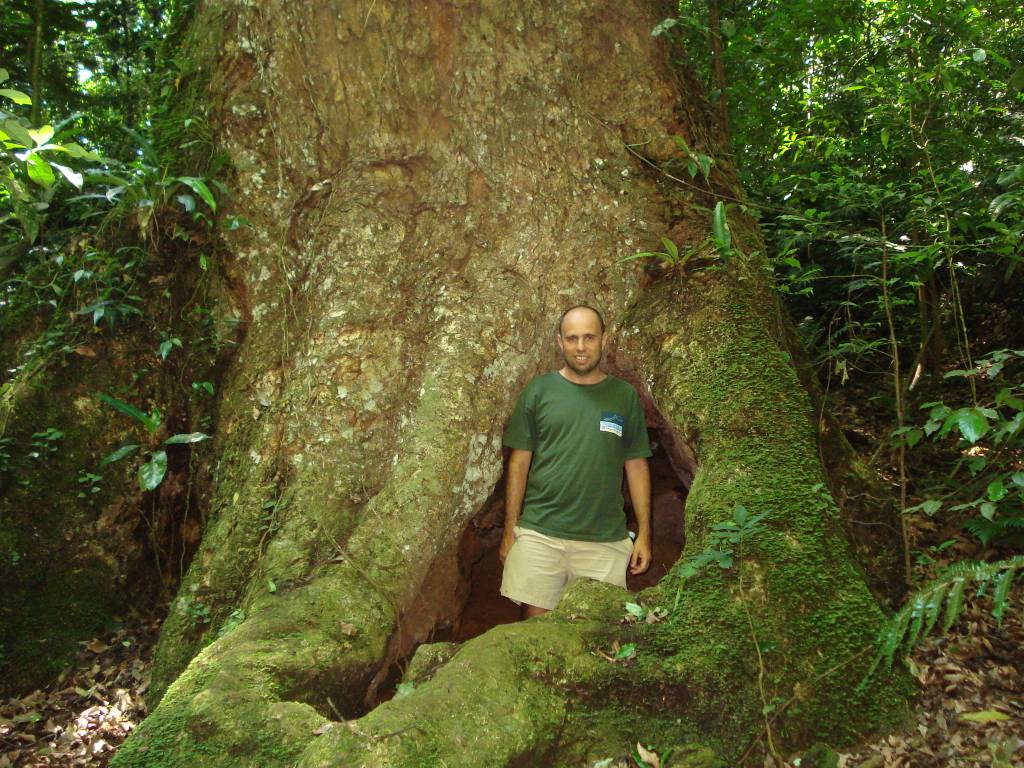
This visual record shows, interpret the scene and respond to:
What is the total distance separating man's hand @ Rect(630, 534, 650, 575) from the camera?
421 cm

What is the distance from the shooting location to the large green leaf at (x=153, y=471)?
4258 millimetres

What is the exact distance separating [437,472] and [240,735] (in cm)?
165

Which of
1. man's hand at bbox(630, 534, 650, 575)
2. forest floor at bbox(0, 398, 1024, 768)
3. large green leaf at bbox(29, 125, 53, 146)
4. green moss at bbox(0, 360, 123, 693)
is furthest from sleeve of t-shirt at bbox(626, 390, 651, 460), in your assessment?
green moss at bbox(0, 360, 123, 693)

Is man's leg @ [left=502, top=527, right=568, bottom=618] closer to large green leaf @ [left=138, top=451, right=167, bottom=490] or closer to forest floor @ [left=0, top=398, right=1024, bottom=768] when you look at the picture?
forest floor @ [left=0, top=398, right=1024, bottom=768]

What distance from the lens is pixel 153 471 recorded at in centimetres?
430

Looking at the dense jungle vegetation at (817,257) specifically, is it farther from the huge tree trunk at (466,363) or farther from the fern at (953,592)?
the huge tree trunk at (466,363)

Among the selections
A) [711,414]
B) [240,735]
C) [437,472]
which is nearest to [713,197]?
[711,414]

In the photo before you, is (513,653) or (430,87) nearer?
(513,653)

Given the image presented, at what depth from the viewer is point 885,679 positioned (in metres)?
3.04

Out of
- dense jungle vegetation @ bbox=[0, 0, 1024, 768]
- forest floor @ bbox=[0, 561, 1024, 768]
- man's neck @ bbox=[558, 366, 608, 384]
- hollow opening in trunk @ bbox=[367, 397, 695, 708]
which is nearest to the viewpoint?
forest floor @ bbox=[0, 561, 1024, 768]

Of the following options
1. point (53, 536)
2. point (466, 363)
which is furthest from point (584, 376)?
point (53, 536)

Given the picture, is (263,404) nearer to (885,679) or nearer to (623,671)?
(623,671)

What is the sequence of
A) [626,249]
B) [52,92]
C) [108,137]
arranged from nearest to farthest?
[626,249], [52,92], [108,137]

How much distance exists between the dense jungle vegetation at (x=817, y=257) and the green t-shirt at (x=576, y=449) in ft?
3.24
